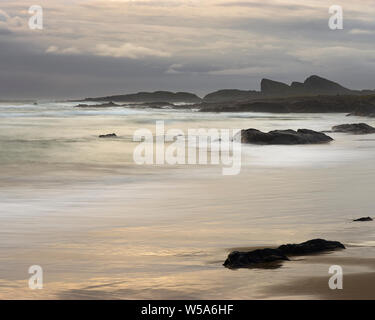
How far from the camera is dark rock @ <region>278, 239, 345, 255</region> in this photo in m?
6.80

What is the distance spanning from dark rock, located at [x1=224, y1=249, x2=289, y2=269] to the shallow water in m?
0.14

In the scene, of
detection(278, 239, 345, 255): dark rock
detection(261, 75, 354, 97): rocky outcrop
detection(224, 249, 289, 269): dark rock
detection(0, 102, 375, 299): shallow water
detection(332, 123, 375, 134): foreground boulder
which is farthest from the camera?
detection(261, 75, 354, 97): rocky outcrop

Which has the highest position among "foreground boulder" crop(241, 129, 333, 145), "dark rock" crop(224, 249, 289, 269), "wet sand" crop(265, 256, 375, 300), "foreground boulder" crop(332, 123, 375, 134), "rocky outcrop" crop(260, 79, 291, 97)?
"rocky outcrop" crop(260, 79, 291, 97)

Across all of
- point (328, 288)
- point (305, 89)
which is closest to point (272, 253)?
point (328, 288)

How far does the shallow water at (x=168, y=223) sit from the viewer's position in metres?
6.00

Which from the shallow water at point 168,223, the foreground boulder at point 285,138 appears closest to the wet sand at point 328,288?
the shallow water at point 168,223

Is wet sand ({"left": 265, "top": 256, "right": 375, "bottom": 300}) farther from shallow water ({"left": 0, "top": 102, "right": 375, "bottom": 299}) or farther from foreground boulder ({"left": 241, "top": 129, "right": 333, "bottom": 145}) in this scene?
foreground boulder ({"left": 241, "top": 129, "right": 333, "bottom": 145})

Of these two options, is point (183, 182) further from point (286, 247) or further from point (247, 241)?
point (286, 247)

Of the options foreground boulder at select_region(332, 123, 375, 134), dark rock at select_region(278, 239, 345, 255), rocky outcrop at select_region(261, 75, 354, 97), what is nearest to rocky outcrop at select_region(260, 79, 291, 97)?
rocky outcrop at select_region(261, 75, 354, 97)

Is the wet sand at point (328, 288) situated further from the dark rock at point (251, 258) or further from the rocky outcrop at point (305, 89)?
the rocky outcrop at point (305, 89)

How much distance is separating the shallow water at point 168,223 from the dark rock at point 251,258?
0.14 metres

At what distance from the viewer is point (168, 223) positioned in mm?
9203

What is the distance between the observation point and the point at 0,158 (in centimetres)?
2158
